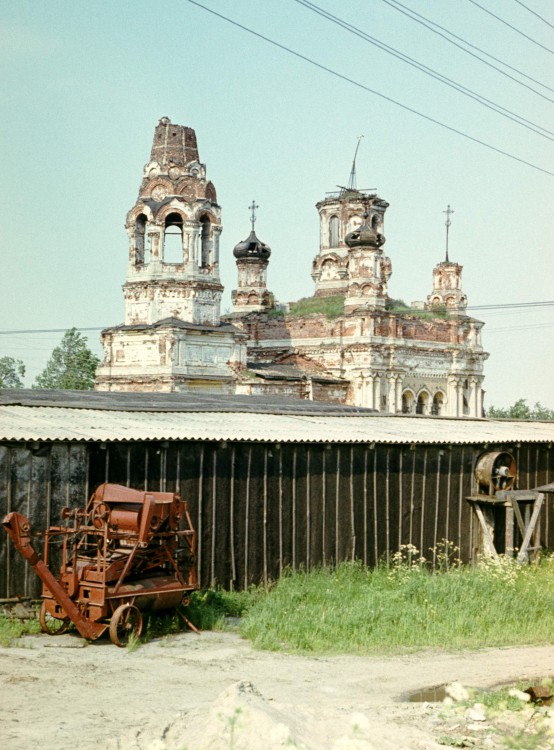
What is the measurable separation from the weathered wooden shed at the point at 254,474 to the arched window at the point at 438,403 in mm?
34995

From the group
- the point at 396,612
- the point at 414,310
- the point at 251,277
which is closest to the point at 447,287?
the point at 414,310

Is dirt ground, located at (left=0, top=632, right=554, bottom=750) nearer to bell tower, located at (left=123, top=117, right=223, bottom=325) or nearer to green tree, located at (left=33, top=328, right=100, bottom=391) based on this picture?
bell tower, located at (left=123, top=117, right=223, bottom=325)

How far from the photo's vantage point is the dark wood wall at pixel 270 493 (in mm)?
12852

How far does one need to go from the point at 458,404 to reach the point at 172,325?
1991 centimetres

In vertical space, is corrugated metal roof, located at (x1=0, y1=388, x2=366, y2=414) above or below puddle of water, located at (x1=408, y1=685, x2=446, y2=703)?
above

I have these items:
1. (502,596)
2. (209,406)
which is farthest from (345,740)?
(209,406)

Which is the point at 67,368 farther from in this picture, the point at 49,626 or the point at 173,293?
the point at 49,626

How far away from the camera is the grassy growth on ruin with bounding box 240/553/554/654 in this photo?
39.2ft

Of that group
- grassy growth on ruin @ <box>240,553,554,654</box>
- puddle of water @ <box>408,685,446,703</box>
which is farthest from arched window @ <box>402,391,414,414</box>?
puddle of water @ <box>408,685,446,703</box>

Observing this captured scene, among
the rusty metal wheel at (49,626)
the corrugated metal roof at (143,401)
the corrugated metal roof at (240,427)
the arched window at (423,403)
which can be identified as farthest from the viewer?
the arched window at (423,403)

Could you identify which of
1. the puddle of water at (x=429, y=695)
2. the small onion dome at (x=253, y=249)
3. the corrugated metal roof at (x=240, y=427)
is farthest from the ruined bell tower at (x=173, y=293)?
the puddle of water at (x=429, y=695)

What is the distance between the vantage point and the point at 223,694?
26.5 ft

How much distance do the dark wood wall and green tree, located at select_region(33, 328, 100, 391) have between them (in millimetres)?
37321

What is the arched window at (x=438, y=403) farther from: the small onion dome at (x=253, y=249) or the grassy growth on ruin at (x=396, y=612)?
the grassy growth on ruin at (x=396, y=612)
